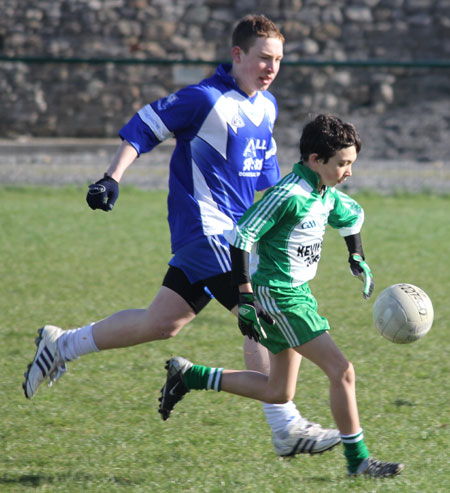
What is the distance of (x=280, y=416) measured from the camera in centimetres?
397

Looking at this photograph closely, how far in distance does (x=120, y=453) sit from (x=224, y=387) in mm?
557

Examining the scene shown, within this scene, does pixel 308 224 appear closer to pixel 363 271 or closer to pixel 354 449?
pixel 363 271

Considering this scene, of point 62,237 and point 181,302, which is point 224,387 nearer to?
point 181,302

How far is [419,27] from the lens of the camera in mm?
23219

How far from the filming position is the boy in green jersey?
11.7 ft

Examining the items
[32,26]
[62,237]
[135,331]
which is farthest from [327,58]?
[135,331]

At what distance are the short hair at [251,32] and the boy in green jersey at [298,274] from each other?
67cm

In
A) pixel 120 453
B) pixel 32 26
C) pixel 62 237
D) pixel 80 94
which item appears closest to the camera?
pixel 120 453

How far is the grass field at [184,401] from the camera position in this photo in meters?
3.73

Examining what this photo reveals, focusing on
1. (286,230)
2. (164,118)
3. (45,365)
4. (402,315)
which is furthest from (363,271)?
(45,365)

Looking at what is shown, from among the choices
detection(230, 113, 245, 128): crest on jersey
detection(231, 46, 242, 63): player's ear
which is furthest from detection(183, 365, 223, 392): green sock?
Result: detection(231, 46, 242, 63): player's ear

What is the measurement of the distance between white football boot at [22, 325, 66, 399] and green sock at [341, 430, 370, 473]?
159cm

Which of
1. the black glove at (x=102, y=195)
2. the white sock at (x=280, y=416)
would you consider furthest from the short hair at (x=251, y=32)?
the white sock at (x=280, y=416)

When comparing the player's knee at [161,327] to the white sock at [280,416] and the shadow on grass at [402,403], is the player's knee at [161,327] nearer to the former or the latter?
the white sock at [280,416]
